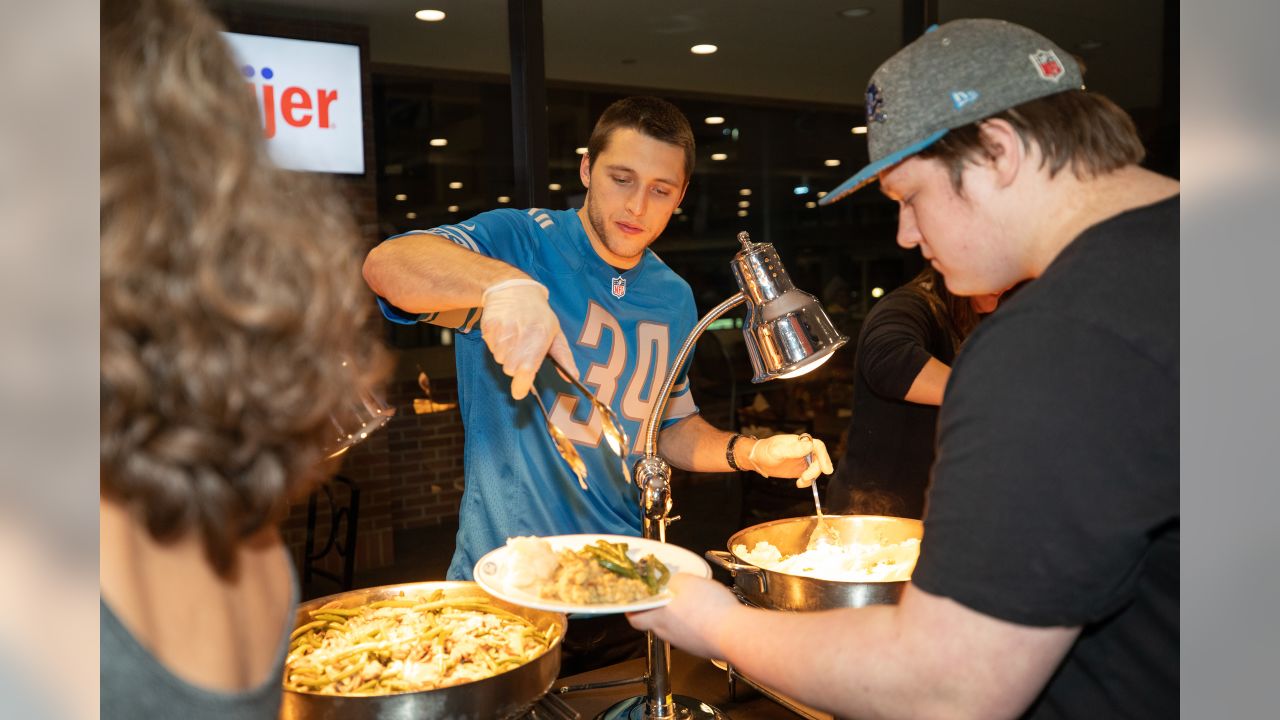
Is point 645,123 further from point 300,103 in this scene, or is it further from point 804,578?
point 300,103

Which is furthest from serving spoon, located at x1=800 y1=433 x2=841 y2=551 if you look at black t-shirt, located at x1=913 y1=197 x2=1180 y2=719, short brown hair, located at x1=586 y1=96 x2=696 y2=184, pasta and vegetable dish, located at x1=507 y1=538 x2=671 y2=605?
black t-shirt, located at x1=913 y1=197 x2=1180 y2=719

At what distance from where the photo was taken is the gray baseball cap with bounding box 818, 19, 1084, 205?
→ 3.51 ft

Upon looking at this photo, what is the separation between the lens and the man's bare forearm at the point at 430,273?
5.34ft

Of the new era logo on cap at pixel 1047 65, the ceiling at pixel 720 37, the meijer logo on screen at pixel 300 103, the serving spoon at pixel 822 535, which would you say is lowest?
the serving spoon at pixel 822 535

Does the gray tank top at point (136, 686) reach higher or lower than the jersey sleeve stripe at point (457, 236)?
lower

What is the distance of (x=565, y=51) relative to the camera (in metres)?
Answer: 4.77

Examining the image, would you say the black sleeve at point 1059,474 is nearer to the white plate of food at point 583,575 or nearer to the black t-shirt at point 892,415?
the white plate of food at point 583,575

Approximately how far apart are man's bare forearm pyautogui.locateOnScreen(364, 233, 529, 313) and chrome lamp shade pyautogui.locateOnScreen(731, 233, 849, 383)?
391mm

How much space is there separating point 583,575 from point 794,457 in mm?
836

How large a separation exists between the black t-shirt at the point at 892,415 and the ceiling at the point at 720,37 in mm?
2402

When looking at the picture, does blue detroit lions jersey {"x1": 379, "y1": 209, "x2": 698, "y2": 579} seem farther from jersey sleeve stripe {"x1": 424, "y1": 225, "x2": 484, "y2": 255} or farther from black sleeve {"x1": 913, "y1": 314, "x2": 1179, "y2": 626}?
black sleeve {"x1": 913, "y1": 314, "x2": 1179, "y2": 626}

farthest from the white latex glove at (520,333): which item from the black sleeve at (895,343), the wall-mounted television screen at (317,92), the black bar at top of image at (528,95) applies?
the wall-mounted television screen at (317,92)

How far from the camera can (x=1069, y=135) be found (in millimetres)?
1065
